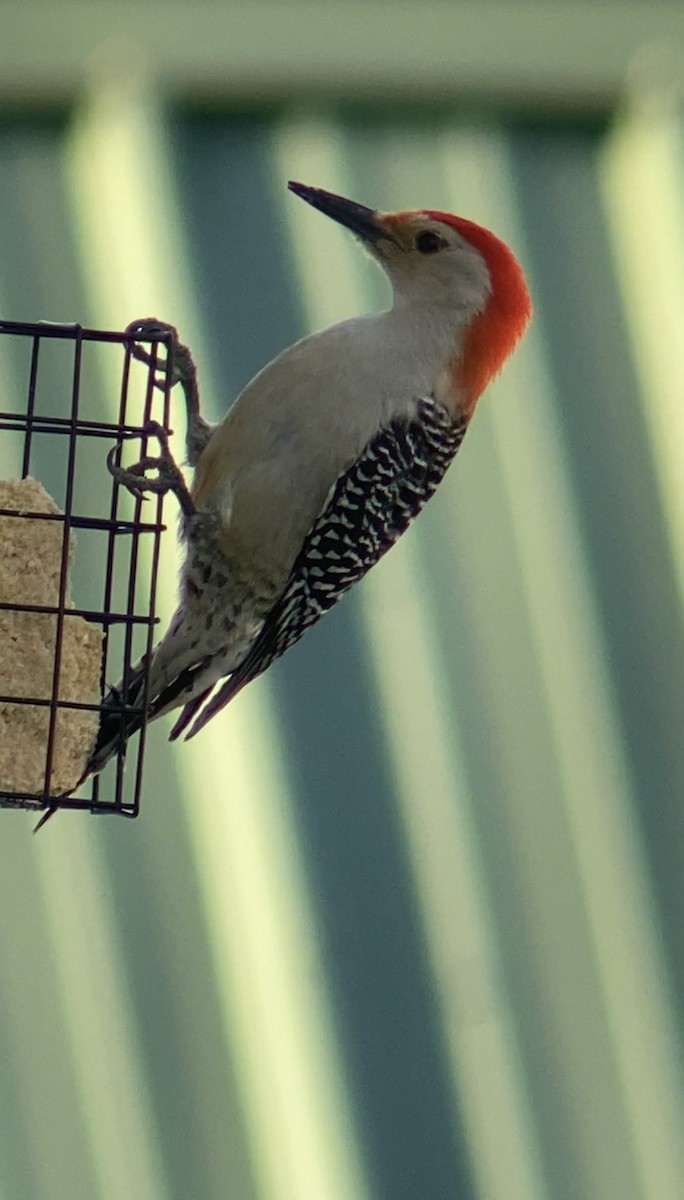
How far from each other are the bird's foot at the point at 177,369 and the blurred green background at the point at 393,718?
0.68 metres

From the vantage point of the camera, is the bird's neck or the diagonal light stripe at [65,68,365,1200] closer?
the bird's neck

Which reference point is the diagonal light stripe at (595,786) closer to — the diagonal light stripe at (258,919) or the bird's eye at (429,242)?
the diagonal light stripe at (258,919)

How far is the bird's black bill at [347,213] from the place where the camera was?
404 centimetres

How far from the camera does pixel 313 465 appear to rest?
13.3 ft

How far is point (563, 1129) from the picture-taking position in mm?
4781

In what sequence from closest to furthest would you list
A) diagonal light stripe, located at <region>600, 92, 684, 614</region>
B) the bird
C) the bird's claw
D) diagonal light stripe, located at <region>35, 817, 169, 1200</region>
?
1. the bird's claw
2. the bird
3. diagonal light stripe, located at <region>35, 817, 169, 1200</region>
4. diagonal light stripe, located at <region>600, 92, 684, 614</region>

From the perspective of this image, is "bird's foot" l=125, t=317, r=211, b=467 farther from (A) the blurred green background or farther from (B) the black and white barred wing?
(A) the blurred green background

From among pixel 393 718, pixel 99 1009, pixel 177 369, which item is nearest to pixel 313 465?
pixel 177 369

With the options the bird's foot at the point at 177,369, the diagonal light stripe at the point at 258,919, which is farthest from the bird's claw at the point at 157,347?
the diagonal light stripe at the point at 258,919

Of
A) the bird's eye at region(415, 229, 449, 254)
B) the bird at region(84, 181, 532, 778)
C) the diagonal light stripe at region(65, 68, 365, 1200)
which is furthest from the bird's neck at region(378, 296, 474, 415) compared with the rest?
the diagonal light stripe at region(65, 68, 365, 1200)

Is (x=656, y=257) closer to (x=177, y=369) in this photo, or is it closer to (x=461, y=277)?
(x=461, y=277)

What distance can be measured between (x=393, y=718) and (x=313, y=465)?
37.2 inches

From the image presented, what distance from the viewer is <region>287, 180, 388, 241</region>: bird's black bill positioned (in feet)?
13.3

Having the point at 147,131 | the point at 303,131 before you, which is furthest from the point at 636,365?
the point at 147,131
